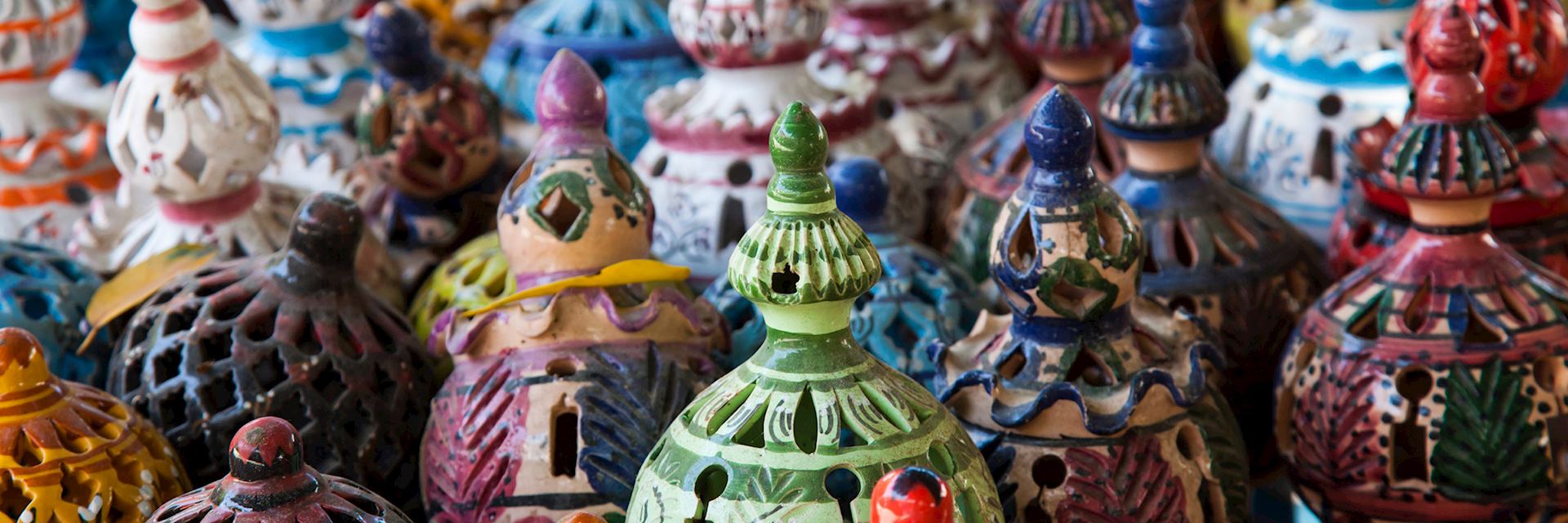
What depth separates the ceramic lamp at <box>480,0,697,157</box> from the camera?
259 centimetres

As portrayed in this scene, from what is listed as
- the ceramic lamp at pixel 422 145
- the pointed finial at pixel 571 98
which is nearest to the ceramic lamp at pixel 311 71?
the ceramic lamp at pixel 422 145

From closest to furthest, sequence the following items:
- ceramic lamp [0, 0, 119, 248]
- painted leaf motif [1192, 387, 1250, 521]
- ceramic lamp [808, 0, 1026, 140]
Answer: painted leaf motif [1192, 387, 1250, 521]
ceramic lamp [0, 0, 119, 248]
ceramic lamp [808, 0, 1026, 140]

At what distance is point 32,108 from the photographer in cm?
236

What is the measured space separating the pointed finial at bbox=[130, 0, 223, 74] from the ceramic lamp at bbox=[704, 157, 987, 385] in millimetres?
639

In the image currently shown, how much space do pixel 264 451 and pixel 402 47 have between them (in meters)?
0.91

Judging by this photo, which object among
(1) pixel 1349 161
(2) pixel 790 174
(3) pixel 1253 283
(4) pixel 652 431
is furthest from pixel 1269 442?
(2) pixel 790 174

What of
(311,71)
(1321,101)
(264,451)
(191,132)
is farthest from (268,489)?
(1321,101)

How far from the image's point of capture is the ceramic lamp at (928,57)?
8.71 feet

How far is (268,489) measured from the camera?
143 cm

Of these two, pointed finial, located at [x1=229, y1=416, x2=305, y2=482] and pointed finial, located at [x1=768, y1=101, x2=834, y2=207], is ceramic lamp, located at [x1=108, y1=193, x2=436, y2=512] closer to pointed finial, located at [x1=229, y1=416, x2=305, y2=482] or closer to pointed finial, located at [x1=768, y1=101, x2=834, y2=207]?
pointed finial, located at [x1=229, y1=416, x2=305, y2=482]

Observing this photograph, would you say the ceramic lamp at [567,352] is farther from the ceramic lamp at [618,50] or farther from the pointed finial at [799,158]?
the ceramic lamp at [618,50]

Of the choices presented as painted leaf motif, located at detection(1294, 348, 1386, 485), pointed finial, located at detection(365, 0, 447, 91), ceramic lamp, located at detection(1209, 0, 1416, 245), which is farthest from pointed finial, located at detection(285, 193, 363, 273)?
ceramic lamp, located at detection(1209, 0, 1416, 245)

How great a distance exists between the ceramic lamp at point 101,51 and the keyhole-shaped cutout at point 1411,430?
1830 millimetres

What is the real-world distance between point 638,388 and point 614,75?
96 centimetres
